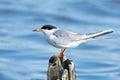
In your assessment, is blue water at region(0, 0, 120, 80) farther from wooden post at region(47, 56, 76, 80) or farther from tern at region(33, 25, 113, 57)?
wooden post at region(47, 56, 76, 80)

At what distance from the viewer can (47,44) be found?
1478 cm

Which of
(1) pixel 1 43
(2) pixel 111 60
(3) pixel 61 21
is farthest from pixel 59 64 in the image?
(3) pixel 61 21

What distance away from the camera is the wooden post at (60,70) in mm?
7696

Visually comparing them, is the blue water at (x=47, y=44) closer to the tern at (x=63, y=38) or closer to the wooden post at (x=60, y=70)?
Answer: the tern at (x=63, y=38)

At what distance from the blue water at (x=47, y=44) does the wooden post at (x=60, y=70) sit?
492 cm

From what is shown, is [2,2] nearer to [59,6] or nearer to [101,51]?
[59,6]

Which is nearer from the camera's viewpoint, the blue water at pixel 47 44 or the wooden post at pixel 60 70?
the wooden post at pixel 60 70

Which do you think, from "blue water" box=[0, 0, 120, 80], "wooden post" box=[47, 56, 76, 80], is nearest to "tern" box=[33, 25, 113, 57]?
"wooden post" box=[47, 56, 76, 80]

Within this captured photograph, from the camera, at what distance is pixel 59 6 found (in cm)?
1830

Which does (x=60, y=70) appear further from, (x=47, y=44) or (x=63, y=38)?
(x=47, y=44)

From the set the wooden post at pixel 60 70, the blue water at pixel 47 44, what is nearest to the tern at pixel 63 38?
the wooden post at pixel 60 70

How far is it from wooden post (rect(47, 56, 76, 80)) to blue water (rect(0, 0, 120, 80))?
492cm

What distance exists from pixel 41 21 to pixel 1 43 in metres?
2.12

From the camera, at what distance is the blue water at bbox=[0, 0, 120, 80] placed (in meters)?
13.5
